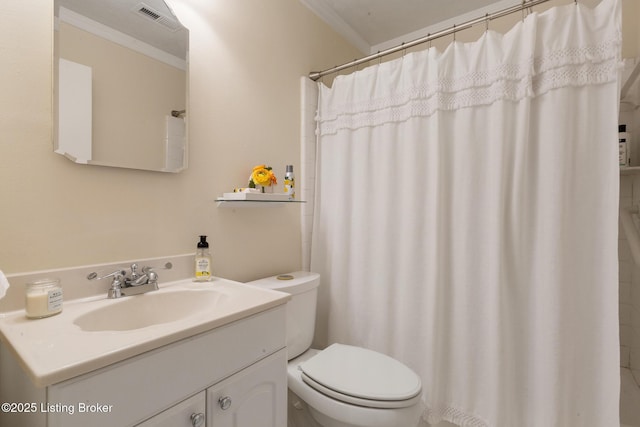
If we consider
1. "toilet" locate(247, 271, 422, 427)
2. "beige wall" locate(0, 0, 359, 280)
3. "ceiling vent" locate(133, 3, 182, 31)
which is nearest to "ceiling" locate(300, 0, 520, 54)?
"beige wall" locate(0, 0, 359, 280)

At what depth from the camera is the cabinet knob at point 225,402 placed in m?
0.82

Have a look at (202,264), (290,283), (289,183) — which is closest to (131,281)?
(202,264)

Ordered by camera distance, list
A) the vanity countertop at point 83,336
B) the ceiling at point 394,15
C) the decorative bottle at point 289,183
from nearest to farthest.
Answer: the vanity countertop at point 83,336
the decorative bottle at point 289,183
the ceiling at point 394,15

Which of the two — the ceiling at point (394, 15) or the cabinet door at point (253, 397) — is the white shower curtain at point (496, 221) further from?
the cabinet door at point (253, 397)

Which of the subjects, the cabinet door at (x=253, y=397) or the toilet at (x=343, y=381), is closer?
the cabinet door at (x=253, y=397)

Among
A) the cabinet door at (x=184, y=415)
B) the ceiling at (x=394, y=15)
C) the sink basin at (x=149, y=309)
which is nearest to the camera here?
the cabinet door at (x=184, y=415)

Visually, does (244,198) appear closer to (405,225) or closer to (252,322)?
(252,322)

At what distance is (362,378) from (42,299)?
1.05 m

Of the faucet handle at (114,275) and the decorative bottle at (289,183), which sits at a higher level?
the decorative bottle at (289,183)

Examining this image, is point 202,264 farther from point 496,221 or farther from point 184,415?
point 496,221

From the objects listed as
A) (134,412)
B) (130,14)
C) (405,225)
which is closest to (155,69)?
(130,14)

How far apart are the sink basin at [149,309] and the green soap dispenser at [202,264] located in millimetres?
118

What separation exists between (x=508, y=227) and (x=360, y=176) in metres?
0.75

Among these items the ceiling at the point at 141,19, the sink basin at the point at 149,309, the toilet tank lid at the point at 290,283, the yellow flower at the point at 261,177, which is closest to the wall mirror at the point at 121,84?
the ceiling at the point at 141,19
